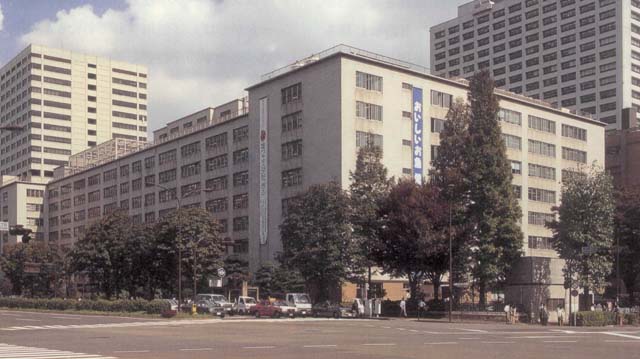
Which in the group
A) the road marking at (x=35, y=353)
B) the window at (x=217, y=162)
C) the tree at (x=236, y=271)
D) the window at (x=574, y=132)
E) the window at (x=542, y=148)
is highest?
the window at (x=574, y=132)

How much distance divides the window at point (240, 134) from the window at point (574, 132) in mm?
44584

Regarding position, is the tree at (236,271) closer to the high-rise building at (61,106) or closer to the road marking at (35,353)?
the road marking at (35,353)

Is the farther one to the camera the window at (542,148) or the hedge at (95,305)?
the window at (542,148)

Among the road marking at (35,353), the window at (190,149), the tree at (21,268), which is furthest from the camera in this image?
the window at (190,149)

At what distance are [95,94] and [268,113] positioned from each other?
10781 cm

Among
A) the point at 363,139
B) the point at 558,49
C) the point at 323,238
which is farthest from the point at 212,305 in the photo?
the point at 558,49

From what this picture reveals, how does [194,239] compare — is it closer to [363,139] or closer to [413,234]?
[363,139]

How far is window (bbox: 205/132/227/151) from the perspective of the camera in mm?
107375

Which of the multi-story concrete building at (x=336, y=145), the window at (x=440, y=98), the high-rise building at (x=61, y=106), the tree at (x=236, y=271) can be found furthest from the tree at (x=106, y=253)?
the high-rise building at (x=61, y=106)

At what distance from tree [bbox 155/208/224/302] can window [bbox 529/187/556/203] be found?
154ft

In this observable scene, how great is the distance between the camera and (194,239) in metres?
76.8

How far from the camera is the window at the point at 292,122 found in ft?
300

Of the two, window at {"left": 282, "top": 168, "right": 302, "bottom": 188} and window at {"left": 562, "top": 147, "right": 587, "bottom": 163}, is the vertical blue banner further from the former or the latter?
window at {"left": 562, "top": 147, "right": 587, "bottom": 163}

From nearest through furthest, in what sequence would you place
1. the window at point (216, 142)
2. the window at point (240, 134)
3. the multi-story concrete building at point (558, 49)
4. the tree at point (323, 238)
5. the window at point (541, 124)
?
the tree at point (323, 238), the window at point (240, 134), the window at point (216, 142), the window at point (541, 124), the multi-story concrete building at point (558, 49)
